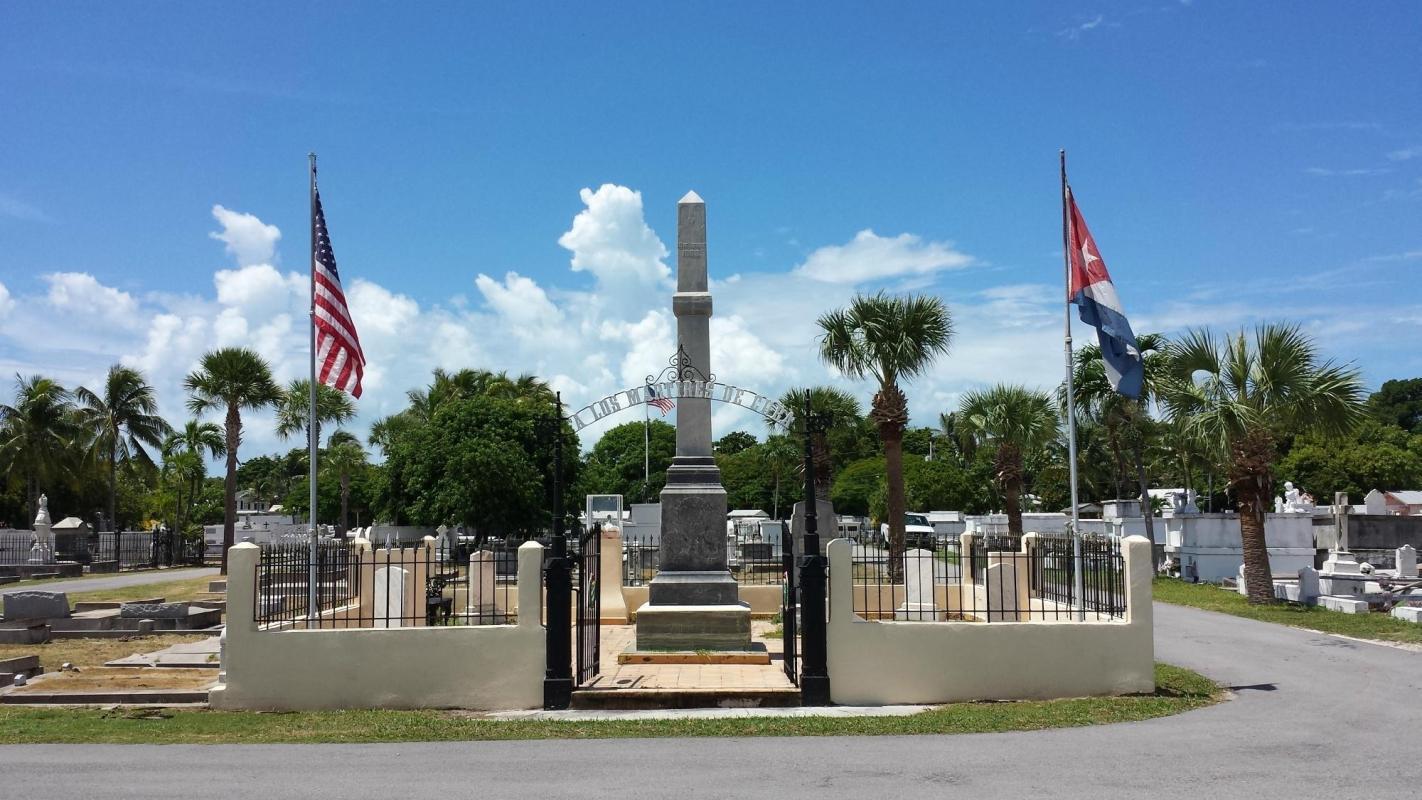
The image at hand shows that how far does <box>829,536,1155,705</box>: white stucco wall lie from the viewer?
42.0 feet

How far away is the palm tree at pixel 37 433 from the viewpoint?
52188 millimetres

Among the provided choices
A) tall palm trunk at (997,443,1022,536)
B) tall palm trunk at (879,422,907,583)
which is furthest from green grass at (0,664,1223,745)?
tall palm trunk at (997,443,1022,536)

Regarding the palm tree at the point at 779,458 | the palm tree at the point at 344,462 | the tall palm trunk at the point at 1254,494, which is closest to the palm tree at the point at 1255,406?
the tall palm trunk at the point at 1254,494

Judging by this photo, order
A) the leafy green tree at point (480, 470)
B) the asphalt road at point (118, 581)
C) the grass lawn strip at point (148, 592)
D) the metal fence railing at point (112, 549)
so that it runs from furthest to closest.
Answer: the metal fence railing at point (112, 549) → the leafy green tree at point (480, 470) → the asphalt road at point (118, 581) → the grass lawn strip at point (148, 592)

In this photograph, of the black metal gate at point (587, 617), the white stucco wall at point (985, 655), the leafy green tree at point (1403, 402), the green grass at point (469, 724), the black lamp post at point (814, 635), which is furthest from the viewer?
the leafy green tree at point (1403, 402)

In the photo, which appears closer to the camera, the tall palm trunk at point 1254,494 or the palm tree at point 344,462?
the tall palm trunk at point 1254,494

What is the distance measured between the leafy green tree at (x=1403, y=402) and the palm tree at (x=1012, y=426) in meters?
78.2

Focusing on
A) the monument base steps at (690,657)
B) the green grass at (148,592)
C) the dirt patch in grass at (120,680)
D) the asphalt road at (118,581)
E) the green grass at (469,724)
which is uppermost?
the monument base steps at (690,657)

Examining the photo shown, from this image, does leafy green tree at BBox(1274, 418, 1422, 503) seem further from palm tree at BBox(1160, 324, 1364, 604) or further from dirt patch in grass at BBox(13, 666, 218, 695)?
dirt patch in grass at BBox(13, 666, 218, 695)

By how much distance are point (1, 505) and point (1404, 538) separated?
6873 cm

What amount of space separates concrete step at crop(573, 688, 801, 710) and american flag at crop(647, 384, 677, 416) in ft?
14.5

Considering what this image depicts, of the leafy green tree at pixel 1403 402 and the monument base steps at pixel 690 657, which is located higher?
the leafy green tree at pixel 1403 402

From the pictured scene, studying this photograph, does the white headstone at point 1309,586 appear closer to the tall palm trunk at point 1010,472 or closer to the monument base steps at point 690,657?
the tall palm trunk at point 1010,472

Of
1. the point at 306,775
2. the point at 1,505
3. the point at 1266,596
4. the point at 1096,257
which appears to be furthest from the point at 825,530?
the point at 1,505
